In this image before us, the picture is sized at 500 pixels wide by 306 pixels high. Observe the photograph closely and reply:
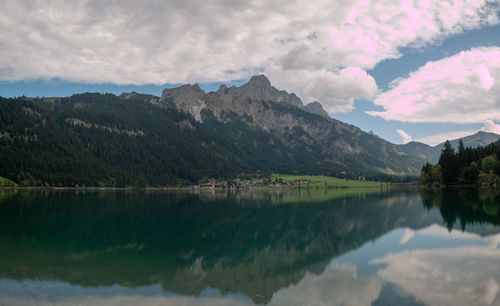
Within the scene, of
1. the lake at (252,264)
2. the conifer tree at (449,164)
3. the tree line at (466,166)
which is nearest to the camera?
the lake at (252,264)

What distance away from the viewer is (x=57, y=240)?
1395 inches

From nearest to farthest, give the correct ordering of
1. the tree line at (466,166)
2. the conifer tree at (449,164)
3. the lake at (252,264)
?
the lake at (252,264) < the tree line at (466,166) < the conifer tree at (449,164)

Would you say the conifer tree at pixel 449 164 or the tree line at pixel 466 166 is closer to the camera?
the tree line at pixel 466 166

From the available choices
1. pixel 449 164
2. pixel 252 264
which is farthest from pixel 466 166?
pixel 252 264

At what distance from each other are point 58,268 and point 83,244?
10.1m

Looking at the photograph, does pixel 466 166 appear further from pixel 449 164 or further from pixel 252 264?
pixel 252 264

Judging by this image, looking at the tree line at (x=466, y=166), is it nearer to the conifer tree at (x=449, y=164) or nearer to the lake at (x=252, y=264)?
the conifer tree at (x=449, y=164)

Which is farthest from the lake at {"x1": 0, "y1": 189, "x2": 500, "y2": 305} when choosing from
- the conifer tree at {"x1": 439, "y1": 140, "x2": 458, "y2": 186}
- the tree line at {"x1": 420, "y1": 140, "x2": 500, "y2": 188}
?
the conifer tree at {"x1": 439, "y1": 140, "x2": 458, "y2": 186}

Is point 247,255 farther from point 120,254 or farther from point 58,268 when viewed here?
point 58,268

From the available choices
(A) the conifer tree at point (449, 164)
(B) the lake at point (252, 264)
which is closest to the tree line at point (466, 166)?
(A) the conifer tree at point (449, 164)

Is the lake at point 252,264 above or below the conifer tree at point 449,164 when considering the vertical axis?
below

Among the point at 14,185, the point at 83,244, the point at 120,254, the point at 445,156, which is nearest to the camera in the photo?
the point at 120,254

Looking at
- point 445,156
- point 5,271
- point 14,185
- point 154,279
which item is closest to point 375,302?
point 154,279

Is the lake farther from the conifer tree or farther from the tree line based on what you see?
the conifer tree
